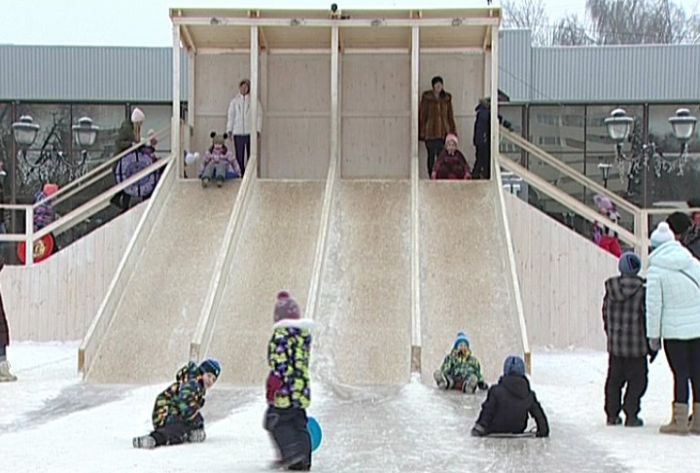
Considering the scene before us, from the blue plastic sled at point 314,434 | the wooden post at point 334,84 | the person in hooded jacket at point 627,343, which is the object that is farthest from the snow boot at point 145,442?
the wooden post at point 334,84

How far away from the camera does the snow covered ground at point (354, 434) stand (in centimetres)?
809

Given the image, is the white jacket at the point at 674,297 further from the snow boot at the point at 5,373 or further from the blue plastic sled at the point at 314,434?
the snow boot at the point at 5,373

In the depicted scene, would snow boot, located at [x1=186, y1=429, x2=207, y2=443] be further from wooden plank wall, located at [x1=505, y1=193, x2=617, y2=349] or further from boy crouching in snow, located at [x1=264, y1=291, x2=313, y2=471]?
wooden plank wall, located at [x1=505, y1=193, x2=617, y2=349]

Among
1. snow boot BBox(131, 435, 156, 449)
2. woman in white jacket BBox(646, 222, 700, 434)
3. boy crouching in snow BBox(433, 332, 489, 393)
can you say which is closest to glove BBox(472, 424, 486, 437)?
woman in white jacket BBox(646, 222, 700, 434)

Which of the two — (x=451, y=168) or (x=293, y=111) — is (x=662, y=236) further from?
(x=293, y=111)

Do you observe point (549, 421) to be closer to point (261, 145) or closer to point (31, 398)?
point (31, 398)

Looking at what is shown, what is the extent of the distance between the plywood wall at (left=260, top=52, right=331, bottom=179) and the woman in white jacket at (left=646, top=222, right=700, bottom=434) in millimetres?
11430

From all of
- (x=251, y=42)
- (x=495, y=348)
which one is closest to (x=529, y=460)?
(x=495, y=348)

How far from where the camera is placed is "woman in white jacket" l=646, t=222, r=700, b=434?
30.4 feet

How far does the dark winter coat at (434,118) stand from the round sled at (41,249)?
6237 millimetres

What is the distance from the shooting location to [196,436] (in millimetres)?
9062

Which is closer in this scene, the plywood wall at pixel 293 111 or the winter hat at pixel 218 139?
the winter hat at pixel 218 139

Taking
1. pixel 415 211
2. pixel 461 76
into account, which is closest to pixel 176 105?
pixel 415 211

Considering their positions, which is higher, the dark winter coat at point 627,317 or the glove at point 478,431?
the dark winter coat at point 627,317
